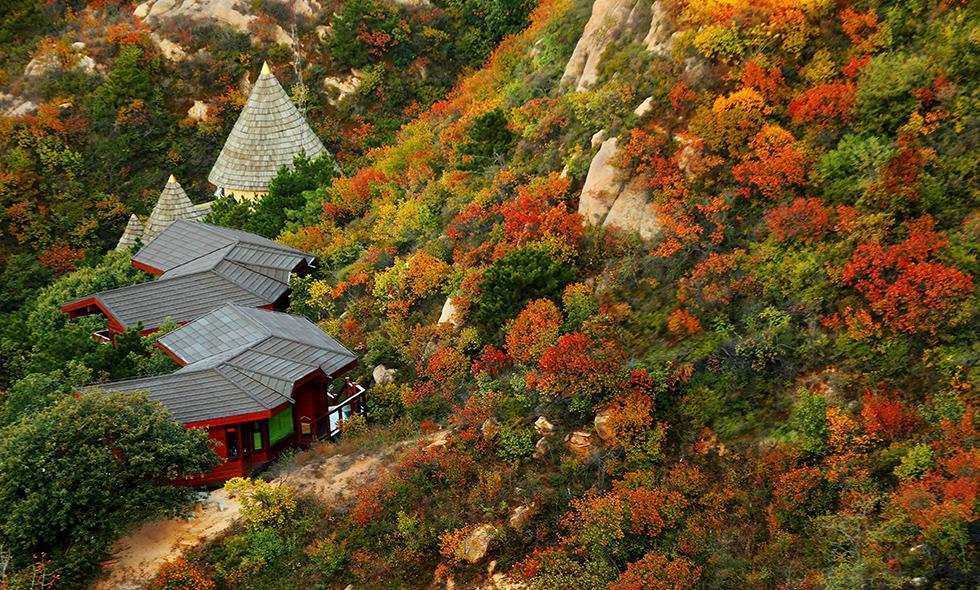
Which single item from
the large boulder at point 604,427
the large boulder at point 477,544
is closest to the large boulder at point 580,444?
the large boulder at point 604,427

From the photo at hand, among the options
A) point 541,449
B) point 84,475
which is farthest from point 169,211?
point 541,449

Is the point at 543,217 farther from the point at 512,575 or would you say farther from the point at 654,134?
the point at 512,575

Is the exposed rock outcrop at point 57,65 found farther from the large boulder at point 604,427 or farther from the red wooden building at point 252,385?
the large boulder at point 604,427

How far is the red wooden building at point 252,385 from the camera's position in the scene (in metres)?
22.1

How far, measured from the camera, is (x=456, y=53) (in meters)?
50.1

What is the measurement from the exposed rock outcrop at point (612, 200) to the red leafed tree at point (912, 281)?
5.76 meters

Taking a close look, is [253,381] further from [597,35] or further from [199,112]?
[199,112]

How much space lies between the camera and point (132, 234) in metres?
41.6

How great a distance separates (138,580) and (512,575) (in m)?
8.16

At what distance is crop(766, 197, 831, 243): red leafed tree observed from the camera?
19.3 meters

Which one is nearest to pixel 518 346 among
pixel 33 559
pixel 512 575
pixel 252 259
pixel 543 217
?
pixel 543 217

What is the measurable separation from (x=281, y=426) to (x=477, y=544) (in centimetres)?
806

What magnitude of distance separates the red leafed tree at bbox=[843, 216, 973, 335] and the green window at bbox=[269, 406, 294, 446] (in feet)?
47.2

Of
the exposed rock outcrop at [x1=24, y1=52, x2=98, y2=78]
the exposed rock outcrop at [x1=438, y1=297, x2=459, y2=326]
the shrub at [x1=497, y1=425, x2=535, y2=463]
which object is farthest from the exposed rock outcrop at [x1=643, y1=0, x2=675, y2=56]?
the exposed rock outcrop at [x1=24, y1=52, x2=98, y2=78]
